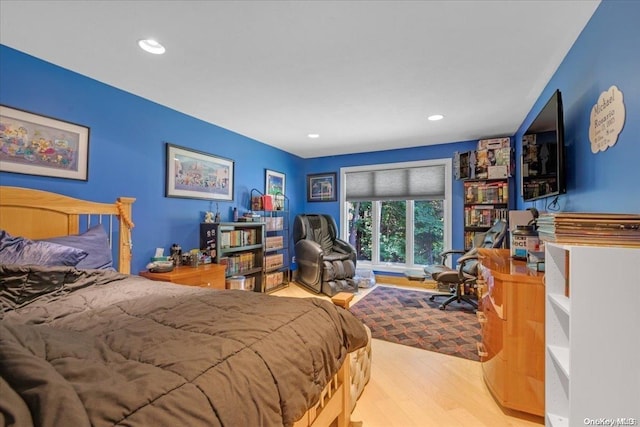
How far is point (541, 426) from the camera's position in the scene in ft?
5.15

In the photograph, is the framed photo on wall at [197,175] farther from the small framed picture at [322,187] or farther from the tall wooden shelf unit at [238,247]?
the small framed picture at [322,187]

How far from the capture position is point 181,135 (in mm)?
3133

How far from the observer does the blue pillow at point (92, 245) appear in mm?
1918

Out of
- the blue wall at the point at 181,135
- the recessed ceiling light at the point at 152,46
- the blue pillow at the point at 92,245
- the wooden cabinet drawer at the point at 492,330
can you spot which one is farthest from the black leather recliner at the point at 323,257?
the recessed ceiling light at the point at 152,46

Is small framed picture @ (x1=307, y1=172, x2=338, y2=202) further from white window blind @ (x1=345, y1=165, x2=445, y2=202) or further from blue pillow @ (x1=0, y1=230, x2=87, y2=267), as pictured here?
blue pillow @ (x1=0, y1=230, x2=87, y2=267)

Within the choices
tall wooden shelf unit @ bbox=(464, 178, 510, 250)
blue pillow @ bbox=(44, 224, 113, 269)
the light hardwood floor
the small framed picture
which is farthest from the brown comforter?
the small framed picture

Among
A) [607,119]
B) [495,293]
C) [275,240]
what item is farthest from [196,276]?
[607,119]

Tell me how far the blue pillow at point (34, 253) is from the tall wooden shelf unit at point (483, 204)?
14.4 ft

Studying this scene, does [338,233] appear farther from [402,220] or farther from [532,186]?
[532,186]

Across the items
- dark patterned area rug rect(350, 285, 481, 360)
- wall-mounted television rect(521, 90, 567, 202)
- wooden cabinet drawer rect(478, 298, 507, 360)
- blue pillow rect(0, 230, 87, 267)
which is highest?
wall-mounted television rect(521, 90, 567, 202)

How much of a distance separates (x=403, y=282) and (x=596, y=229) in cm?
368

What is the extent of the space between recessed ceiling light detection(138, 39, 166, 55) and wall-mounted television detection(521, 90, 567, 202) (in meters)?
2.62

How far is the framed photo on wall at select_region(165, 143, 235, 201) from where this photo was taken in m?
3.03

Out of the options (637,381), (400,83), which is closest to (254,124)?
(400,83)
